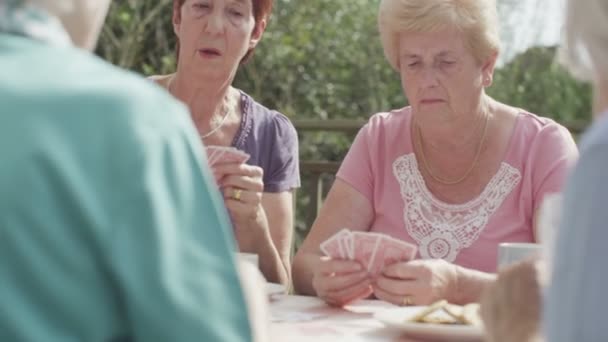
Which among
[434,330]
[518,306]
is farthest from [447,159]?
[518,306]

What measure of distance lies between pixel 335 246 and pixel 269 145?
1.07m

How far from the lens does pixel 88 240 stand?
0.94 metres

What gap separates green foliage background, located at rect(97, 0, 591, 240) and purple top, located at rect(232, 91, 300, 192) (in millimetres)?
3780

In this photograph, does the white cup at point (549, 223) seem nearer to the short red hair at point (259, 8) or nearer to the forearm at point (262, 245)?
the forearm at point (262, 245)

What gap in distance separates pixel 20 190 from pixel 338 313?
149cm

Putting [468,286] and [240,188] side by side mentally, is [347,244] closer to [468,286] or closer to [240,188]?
[468,286]

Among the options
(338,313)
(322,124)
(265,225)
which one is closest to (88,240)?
(338,313)

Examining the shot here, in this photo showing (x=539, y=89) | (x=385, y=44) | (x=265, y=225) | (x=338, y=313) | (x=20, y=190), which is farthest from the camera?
(x=539, y=89)

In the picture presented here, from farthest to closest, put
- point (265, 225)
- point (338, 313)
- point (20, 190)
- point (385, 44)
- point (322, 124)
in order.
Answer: point (322, 124), point (385, 44), point (265, 225), point (338, 313), point (20, 190)

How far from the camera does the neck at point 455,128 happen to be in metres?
3.16

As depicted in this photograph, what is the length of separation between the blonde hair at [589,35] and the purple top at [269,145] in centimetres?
211

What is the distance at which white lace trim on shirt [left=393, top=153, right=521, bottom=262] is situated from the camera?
9.78 ft

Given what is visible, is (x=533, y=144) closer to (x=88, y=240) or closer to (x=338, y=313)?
(x=338, y=313)

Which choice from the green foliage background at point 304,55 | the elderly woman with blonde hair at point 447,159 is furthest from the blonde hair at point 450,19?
the green foliage background at point 304,55
